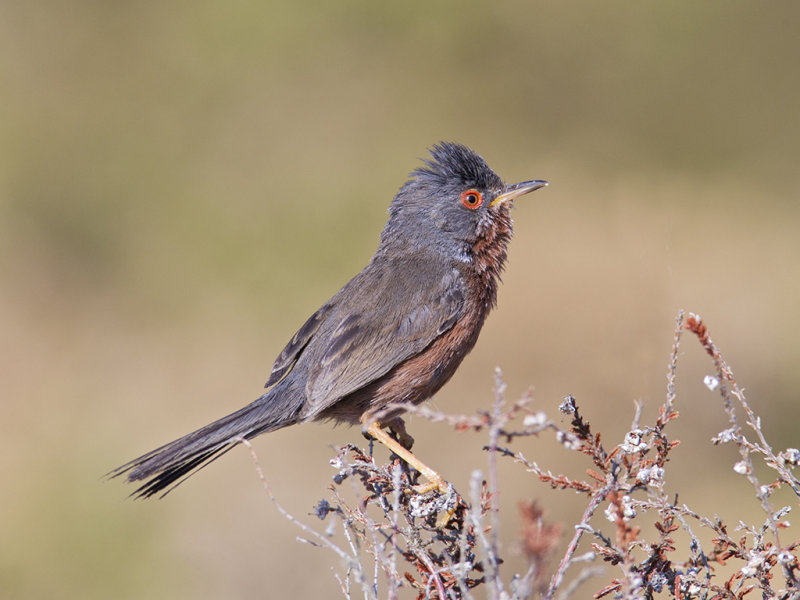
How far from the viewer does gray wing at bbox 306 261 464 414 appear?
400 cm

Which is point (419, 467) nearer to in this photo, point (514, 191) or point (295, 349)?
point (295, 349)

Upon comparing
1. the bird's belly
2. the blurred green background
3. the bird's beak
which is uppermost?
the blurred green background

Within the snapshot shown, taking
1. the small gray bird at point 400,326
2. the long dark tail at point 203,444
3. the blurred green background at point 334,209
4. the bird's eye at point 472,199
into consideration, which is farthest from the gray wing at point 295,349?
the blurred green background at point 334,209

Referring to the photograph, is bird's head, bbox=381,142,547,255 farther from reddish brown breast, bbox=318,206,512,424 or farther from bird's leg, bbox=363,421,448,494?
bird's leg, bbox=363,421,448,494

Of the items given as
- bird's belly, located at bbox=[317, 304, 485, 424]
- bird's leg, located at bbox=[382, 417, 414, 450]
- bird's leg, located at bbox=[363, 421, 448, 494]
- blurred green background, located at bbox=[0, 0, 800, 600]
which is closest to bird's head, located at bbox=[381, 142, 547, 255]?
bird's belly, located at bbox=[317, 304, 485, 424]

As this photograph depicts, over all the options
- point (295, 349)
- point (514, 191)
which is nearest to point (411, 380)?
point (295, 349)

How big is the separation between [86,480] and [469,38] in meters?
5.67

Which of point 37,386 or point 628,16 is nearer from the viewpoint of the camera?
point 37,386

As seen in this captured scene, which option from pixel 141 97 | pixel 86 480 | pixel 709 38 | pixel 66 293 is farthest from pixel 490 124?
pixel 86 480

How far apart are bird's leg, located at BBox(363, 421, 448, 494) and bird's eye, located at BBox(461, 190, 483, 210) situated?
124 centimetres

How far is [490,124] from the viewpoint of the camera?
8789 mm

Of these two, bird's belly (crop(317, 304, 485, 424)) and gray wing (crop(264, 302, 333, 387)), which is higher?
gray wing (crop(264, 302, 333, 387))

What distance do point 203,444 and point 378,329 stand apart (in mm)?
959

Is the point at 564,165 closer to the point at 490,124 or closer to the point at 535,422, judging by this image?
the point at 490,124
